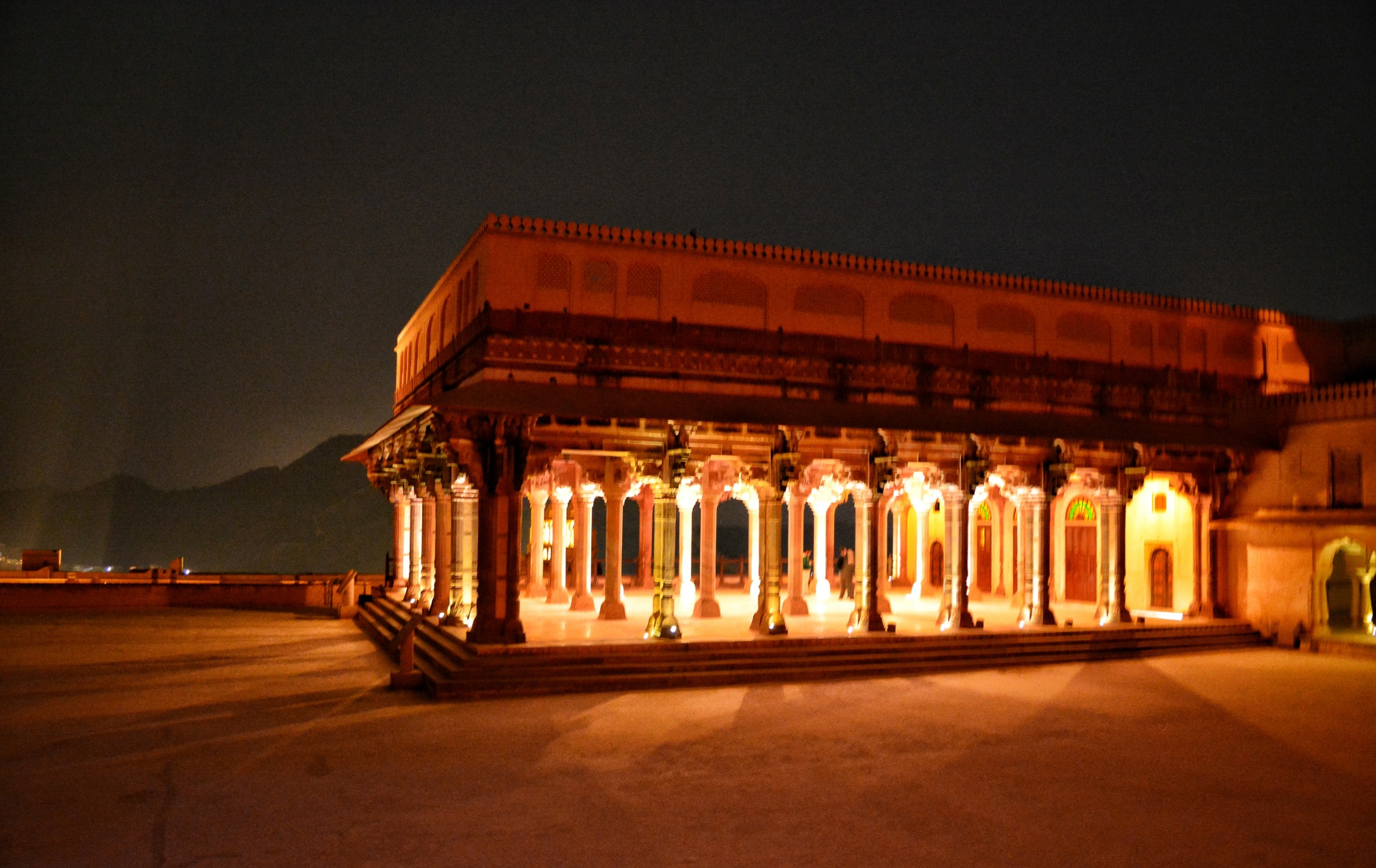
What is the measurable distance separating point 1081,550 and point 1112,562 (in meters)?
5.11

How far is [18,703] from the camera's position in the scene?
12.1m

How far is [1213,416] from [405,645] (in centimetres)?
1861

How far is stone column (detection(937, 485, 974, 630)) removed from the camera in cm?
1792

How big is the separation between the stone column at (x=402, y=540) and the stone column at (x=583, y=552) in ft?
15.6

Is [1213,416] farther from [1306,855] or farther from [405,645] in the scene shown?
[405,645]

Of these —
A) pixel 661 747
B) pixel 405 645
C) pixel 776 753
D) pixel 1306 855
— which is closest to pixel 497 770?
pixel 661 747

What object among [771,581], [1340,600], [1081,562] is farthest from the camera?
[1081,562]

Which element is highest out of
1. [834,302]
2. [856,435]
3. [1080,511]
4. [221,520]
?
[834,302]

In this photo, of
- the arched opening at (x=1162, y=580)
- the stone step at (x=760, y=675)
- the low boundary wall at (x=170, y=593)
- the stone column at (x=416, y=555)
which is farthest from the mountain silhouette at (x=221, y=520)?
the stone step at (x=760, y=675)

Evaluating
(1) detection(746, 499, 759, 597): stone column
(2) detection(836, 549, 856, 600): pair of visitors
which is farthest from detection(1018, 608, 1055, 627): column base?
(1) detection(746, 499, 759, 597): stone column

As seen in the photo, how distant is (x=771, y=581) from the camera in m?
16.7

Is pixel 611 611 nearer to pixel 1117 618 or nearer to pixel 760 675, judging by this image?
pixel 760 675

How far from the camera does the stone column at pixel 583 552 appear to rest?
20625 mm

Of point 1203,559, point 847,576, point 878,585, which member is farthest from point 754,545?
point 1203,559
